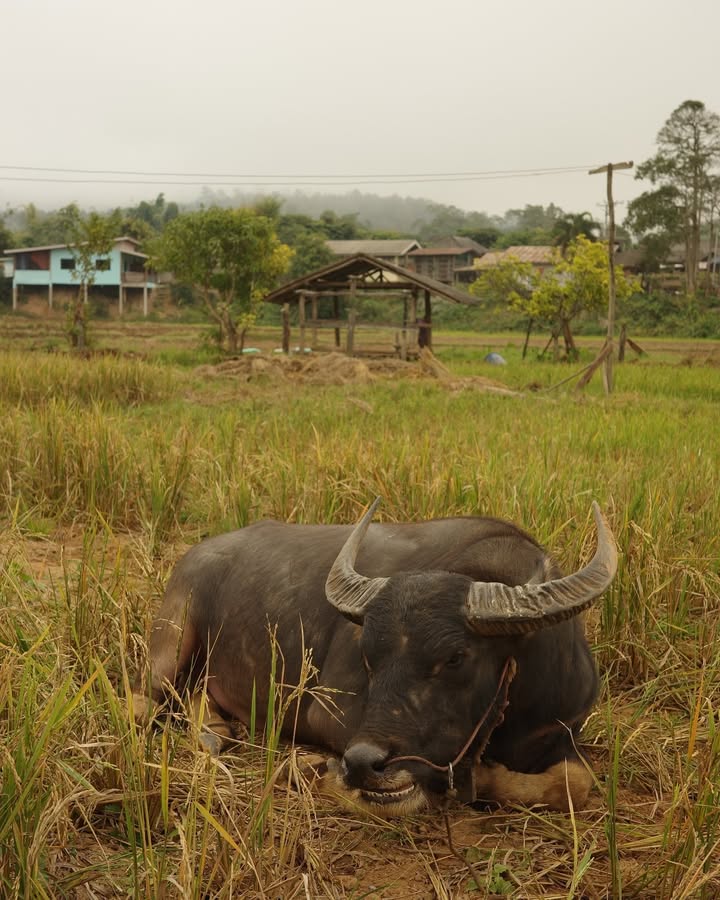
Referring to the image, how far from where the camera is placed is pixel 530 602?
246 cm

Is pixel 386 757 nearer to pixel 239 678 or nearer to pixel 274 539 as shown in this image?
pixel 239 678

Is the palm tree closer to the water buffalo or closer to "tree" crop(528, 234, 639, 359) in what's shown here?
"tree" crop(528, 234, 639, 359)

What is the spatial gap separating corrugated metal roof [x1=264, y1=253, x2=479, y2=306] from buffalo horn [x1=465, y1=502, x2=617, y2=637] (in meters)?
20.0

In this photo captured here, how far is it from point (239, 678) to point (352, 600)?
809 millimetres

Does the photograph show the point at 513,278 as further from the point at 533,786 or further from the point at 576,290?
the point at 533,786

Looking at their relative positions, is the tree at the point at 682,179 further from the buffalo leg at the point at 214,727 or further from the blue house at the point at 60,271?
the buffalo leg at the point at 214,727

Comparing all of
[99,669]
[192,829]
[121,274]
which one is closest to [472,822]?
[192,829]

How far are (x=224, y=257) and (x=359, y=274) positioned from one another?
4.07m

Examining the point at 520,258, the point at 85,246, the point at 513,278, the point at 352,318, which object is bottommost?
the point at 352,318

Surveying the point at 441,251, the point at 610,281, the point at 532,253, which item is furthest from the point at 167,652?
the point at 441,251

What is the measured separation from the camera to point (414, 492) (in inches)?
187

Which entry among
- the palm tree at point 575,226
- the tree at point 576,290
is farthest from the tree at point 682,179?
the tree at point 576,290

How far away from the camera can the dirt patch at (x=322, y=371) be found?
→ 16812mm

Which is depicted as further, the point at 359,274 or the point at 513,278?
the point at 513,278
